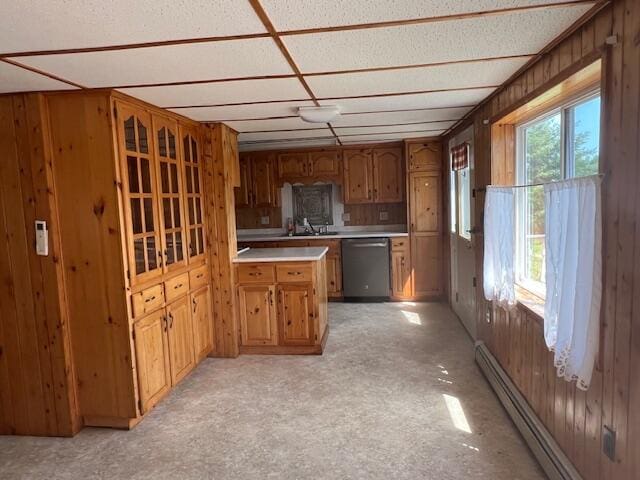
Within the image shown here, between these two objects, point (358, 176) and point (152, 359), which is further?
point (358, 176)

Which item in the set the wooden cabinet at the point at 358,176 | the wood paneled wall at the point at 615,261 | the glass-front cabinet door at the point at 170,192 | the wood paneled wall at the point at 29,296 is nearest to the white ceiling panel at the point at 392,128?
the wooden cabinet at the point at 358,176

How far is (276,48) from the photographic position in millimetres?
1907

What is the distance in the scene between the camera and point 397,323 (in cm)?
478

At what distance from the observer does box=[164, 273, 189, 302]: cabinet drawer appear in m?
3.16

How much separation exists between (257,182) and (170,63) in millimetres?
3939

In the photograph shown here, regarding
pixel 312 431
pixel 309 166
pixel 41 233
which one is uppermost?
pixel 309 166

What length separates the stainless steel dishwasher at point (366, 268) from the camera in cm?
561

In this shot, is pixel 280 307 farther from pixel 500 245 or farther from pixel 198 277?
pixel 500 245

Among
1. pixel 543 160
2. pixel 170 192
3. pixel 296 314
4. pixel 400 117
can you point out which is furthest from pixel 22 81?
pixel 543 160

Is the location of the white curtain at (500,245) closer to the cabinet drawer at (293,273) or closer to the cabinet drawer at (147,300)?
the cabinet drawer at (293,273)

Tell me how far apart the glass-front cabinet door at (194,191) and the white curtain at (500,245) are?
2.32 meters

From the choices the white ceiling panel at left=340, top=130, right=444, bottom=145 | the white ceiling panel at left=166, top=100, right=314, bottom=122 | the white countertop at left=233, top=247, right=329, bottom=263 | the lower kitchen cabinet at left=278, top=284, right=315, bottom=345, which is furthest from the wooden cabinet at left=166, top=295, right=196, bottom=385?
the white ceiling panel at left=340, top=130, right=444, bottom=145

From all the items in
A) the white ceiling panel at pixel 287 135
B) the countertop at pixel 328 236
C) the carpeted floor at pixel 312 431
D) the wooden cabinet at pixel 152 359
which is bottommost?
the carpeted floor at pixel 312 431

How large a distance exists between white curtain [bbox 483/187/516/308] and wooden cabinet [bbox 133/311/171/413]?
2.33 metres
